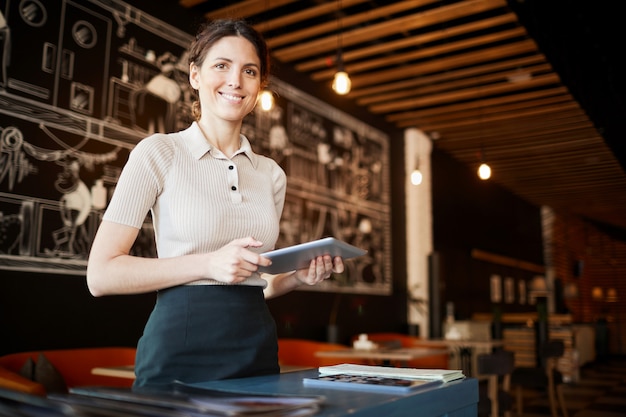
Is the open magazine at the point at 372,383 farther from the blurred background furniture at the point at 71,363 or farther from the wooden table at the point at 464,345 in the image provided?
the wooden table at the point at 464,345

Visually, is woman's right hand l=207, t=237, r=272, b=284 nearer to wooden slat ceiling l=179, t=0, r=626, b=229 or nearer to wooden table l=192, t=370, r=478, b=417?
wooden table l=192, t=370, r=478, b=417

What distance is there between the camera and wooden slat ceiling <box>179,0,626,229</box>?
5.61m

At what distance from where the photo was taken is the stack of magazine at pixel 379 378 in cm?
105

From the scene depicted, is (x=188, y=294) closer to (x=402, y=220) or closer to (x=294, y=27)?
(x=294, y=27)

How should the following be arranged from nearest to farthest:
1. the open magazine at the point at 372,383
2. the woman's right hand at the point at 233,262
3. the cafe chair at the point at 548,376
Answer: the open magazine at the point at 372,383, the woman's right hand at the point at 233,262, the cafe chair at the point at 548,376

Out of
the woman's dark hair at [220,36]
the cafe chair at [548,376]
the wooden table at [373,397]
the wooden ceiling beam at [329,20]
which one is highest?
the wooden ceiling beam at [329,20]

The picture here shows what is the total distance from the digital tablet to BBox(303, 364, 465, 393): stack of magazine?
26 cm

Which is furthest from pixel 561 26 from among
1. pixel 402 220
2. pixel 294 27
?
pixel 402 220

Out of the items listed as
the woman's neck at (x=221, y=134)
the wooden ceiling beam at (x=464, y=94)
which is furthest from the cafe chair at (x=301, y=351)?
the woman's neck at (x=221, y=134)

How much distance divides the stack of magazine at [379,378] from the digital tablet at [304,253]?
0.26 m

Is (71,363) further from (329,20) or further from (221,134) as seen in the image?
(329,20)

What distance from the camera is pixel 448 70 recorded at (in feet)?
22.7

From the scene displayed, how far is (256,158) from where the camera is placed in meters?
1.59

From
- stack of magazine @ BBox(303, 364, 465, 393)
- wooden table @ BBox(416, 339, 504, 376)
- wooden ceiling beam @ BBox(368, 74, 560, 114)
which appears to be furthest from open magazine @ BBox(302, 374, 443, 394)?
wooden ceiling beam @ BBox(368, 74, 560, 114)
